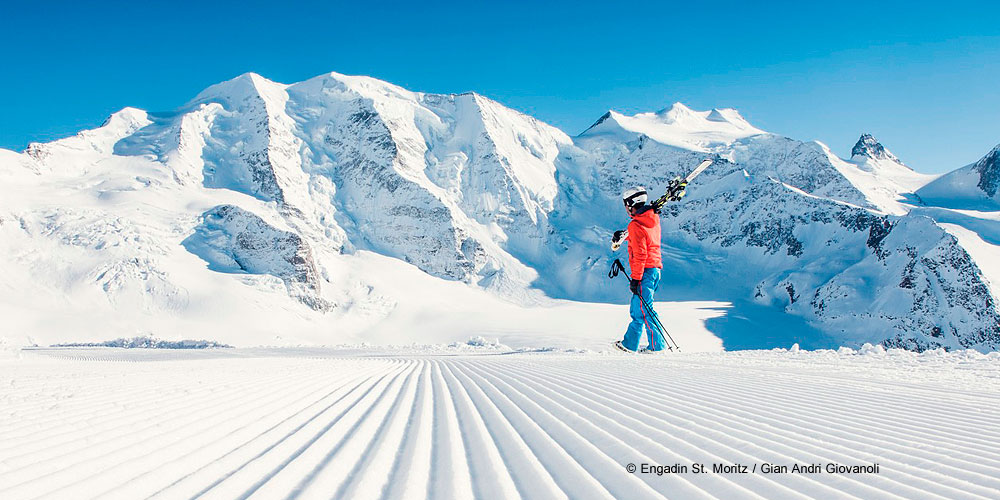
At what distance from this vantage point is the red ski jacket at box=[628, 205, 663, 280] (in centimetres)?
1481

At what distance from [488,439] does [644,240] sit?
11592 mm

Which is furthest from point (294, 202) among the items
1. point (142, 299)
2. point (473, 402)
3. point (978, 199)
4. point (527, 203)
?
point (978, 199)

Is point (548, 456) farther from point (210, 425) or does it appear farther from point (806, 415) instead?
point (806, 415)

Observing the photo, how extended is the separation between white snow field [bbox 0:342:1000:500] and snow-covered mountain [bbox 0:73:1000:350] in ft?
155

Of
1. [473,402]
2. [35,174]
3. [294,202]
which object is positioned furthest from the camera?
[294,202]

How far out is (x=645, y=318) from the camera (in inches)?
622

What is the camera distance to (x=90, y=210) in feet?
196

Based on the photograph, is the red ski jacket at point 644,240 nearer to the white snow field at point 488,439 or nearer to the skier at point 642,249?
the skier at point 642,249

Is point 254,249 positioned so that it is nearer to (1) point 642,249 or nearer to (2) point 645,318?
(2) point 645,318

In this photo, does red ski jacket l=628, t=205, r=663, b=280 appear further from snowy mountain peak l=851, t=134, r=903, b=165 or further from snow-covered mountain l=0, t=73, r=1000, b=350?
snowy mountain peak l=851, t=134, r=903, b=165

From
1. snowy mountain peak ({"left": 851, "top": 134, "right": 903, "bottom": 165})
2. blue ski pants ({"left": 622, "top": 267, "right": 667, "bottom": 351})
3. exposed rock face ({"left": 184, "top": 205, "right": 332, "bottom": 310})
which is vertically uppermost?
snowy mountain peak ({"left": 851, "top": 134, "right": 903, "bottom": 165})

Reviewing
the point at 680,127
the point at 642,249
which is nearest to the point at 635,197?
the point at 642,249

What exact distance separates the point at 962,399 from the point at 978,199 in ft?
481

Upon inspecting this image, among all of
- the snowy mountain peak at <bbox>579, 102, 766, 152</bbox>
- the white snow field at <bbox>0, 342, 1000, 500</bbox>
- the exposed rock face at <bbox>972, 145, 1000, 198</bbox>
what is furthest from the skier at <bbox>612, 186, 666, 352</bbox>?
the exposed rock face at <bbox>972, 145, 1000, 198</bbox>
